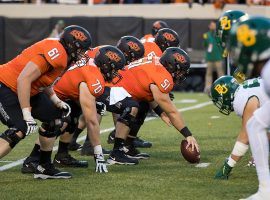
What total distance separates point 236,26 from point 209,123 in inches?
276

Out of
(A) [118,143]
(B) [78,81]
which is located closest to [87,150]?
(A) [118,143]

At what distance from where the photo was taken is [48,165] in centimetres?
675

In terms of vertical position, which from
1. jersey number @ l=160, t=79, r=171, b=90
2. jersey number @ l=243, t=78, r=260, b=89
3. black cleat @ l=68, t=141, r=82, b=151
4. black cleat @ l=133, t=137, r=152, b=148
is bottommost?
black cleat @ l=133, t=137, r=152, b=148

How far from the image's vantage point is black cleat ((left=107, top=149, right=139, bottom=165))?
7570mm

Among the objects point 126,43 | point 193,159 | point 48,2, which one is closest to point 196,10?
point 48,2

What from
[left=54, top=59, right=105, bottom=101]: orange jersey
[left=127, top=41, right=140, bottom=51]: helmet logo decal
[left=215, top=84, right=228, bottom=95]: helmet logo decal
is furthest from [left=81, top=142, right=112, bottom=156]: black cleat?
[left=215, top=84, right=228, bottom=95]: helmet logo decal

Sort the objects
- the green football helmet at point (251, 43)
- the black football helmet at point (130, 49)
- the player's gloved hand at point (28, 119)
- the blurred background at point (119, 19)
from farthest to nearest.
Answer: the blurred background at point (119, 19) < the black football helmet at point (130, 49) < the player's gloved hand at point (28, 119) < the green football helmet at point (251, 43)

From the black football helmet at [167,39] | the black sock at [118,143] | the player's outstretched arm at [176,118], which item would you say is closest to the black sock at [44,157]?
the black sock at [118,143]

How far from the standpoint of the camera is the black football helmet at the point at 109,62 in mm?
7184

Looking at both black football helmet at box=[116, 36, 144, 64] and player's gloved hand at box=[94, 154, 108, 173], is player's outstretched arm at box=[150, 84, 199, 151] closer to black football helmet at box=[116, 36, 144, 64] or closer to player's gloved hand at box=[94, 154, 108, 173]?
player's gloved hand at box=[94, 154, 108, 173]

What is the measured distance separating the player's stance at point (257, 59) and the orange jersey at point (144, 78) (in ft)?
7.88

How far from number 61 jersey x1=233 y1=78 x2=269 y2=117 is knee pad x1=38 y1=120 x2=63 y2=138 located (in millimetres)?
1502

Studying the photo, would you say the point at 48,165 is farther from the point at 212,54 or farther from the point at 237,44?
the point at 212,54

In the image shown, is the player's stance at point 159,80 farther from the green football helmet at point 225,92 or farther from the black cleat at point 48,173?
the black cleat at point 48,173
